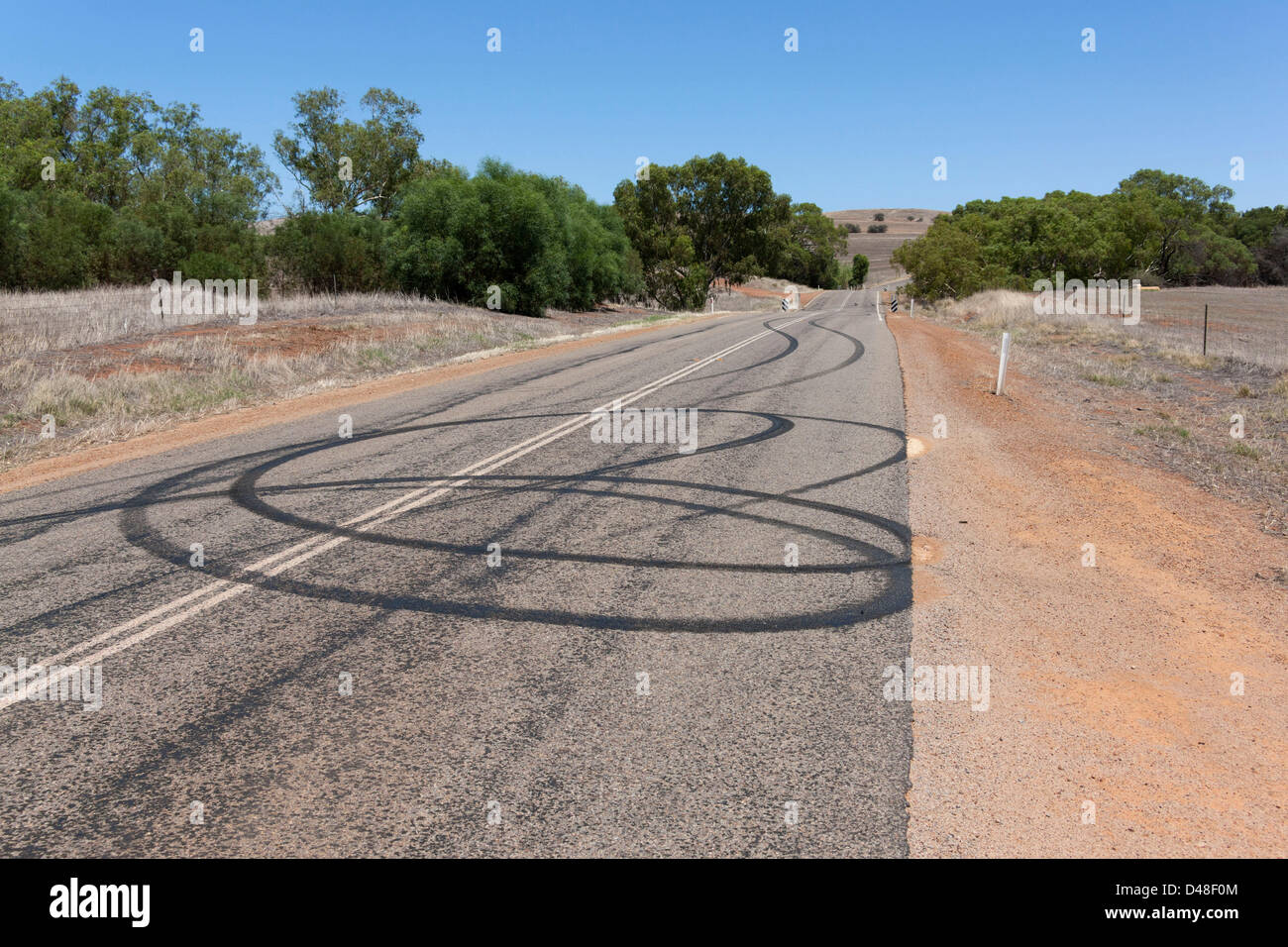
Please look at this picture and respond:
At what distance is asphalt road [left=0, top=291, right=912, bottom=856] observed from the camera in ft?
11.0

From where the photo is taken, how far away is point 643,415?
12.5 meters

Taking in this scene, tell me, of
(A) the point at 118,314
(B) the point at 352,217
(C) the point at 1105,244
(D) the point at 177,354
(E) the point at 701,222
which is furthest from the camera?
(E) the point at 701,222

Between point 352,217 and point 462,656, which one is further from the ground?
point 352,217

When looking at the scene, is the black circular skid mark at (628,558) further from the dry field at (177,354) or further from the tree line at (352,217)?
the tree line at (352,217)

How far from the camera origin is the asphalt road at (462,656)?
3.34m

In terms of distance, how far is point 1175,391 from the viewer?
1769cm

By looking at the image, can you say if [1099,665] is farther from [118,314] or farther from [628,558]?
[118,314]

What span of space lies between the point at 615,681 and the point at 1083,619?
3181 millimetres

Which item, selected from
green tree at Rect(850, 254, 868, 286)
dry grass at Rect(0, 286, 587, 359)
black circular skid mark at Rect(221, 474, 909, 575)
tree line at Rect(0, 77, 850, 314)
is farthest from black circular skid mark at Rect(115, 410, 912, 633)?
green tree at Rect(850, 254, 868, 286)

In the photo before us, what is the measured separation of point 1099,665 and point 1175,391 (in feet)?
51.1

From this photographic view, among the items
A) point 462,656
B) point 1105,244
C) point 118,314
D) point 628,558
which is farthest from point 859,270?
point 462,656

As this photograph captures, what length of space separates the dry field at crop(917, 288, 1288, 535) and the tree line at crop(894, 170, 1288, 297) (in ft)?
66.1
